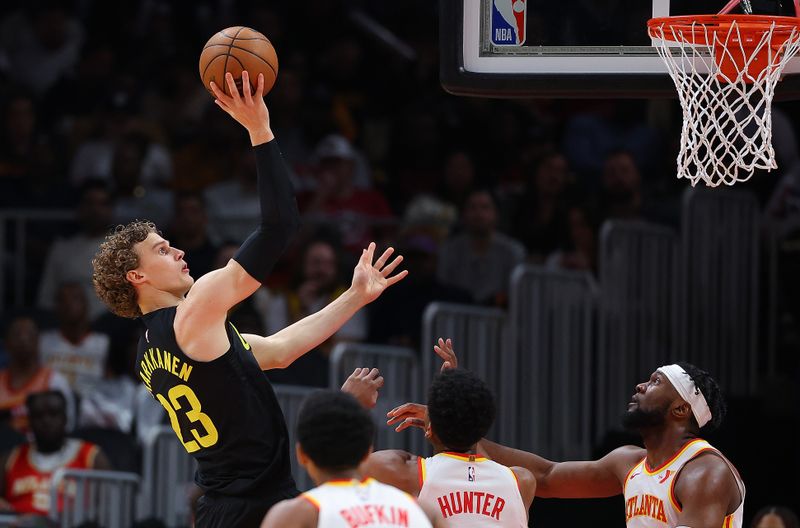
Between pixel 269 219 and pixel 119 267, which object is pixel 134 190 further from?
pixel 269 219

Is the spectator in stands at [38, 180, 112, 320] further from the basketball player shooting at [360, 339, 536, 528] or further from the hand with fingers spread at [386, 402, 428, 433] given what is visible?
the basketball player shooting at [360, 339, 536, 528]

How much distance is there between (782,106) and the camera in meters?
11.1

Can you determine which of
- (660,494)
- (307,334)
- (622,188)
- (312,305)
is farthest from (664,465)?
(622,188)

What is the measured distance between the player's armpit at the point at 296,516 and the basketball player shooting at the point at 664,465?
1.65 metres

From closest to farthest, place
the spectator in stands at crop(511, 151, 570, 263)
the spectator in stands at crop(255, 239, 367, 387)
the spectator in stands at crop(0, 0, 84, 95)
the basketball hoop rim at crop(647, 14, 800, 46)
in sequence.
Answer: the basketball hoop rim at crop(647, 14, 800, 46) → the spectator in stands at crop(255, 239, 367, 387) → the spectator in stands at crop(511, 151, 570, 263) → the spectator in stands at crop(0, 0, 84, 95)

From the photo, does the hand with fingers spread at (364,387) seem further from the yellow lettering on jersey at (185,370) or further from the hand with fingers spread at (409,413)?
Answer: the yellow lettering on jersey at (185,370)

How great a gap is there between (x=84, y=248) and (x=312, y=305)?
6.57ft

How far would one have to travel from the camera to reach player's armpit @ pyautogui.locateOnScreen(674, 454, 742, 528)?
568cm

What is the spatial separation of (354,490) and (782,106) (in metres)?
7.67

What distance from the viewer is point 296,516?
4160 mm

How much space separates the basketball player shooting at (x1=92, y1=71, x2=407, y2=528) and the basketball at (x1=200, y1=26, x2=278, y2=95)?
0.28 ft

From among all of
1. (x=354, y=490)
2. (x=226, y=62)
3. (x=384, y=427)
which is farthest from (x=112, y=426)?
(x=354, y=490)

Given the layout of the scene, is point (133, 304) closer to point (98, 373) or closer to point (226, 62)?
point (226, 62)

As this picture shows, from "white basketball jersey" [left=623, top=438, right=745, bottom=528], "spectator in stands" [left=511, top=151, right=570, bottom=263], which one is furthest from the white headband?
"spectator in stands" [left=511, top=151, right=570, bottom=263]
